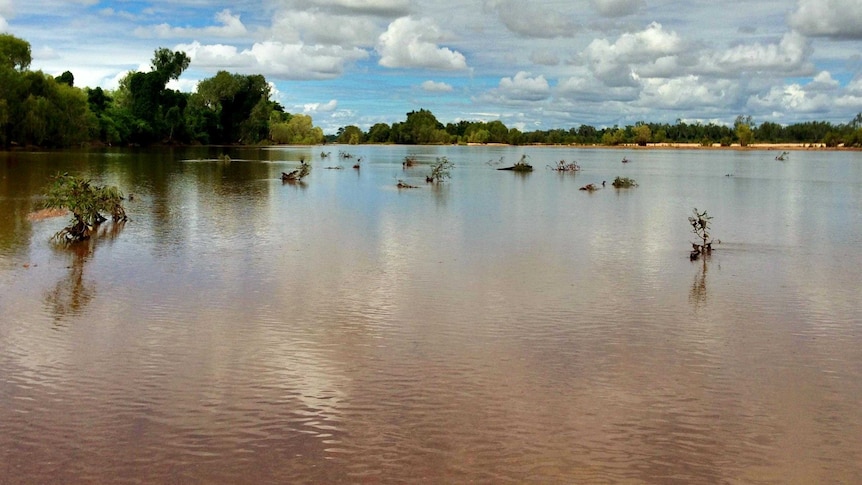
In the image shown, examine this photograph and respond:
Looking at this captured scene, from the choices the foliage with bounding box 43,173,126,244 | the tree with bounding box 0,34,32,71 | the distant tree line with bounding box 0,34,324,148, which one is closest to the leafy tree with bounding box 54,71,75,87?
the distant tree line with bounding box 0,34,324,148

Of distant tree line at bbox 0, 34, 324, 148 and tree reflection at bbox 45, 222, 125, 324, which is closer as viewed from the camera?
tree reflection at bbox 45, 222, 125, 324

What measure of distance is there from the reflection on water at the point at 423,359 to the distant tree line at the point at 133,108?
71.1 meters

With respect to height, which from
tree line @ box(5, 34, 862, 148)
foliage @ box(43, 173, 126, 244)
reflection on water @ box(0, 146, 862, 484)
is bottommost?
reflection on water @ box(0, 146, 862, 484)

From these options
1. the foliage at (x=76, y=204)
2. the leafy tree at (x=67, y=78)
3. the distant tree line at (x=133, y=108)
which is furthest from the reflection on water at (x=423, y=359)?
the leafy tree at (x=67, y=78)

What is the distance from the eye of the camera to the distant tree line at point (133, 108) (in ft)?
284

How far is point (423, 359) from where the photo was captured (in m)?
11.3

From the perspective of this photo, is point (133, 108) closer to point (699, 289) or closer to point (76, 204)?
point (76, 204)

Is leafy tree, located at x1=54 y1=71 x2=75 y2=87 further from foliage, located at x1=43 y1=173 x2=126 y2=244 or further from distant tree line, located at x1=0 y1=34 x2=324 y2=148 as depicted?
foliage, located at x1=43 y1=173 x2=126 y2=244

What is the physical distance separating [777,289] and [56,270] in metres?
16.6

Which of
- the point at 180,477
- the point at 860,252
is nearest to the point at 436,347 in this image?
the point at 180,477

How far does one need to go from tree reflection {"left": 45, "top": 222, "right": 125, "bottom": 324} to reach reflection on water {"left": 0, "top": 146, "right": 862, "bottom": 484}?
0.10 metres

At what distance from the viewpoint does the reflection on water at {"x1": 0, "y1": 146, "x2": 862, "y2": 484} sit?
26.2 feet

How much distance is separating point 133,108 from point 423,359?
128 m

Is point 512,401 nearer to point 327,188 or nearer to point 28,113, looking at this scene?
point 327,188
